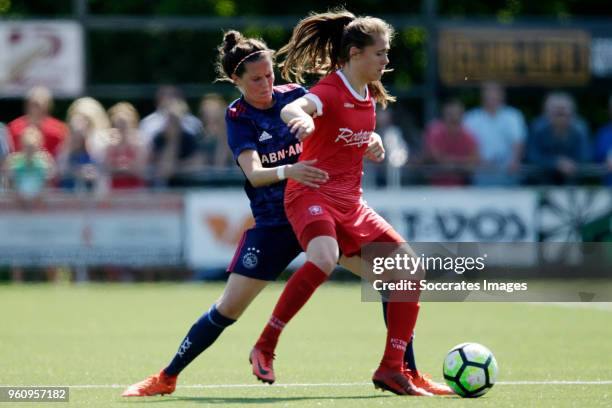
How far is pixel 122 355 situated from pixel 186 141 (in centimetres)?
756

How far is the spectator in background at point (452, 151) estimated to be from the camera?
1666 centimetres

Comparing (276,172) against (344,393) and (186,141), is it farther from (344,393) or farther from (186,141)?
(186,141)

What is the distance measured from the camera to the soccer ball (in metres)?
6.88

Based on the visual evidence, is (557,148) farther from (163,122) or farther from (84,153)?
(84,153)

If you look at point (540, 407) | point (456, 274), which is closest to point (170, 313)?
point (456, 274)

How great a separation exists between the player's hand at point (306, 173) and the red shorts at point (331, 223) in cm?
24

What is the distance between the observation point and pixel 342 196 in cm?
731

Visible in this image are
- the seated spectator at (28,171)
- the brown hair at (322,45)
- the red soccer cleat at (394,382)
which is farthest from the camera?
the seated spectator at (28,171)

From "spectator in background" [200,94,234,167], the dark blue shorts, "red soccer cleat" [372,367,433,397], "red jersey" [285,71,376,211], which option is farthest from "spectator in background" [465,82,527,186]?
"red soccer cleat" [372,367,433,397]

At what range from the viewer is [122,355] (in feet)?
30.5

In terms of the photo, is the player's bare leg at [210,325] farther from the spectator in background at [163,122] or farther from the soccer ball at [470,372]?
the spectator in background at [163,122]

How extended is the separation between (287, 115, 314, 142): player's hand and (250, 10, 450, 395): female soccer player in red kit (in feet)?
0.27

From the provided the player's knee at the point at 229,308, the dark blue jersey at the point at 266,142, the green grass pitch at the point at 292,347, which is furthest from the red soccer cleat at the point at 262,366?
the dark blue jersey at the point at 266,142

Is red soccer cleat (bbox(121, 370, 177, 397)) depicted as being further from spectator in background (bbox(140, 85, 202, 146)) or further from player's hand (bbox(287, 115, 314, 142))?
spectator in background (bbox(140, 85, 202, 146))
